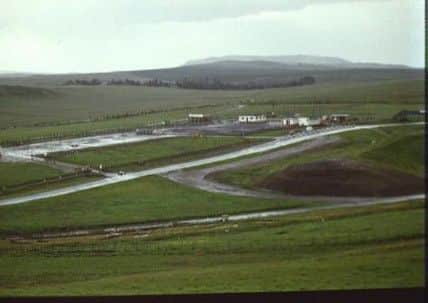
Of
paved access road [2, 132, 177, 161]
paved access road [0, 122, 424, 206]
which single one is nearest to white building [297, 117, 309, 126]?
paved access road [0, 122, 424, 206]

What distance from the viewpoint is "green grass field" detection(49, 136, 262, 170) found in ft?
22.1

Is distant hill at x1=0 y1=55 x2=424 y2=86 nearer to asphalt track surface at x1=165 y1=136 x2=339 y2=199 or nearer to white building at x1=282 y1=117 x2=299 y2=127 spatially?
white building at x1=282 y1=117 x2=299 y2=127

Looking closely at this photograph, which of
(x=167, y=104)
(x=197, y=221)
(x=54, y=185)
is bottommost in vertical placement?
(x=197, y=221)

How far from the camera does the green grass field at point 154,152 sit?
22.1 feet

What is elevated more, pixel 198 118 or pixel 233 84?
pixel 233 84

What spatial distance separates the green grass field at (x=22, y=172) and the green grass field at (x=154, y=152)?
25 centimetres

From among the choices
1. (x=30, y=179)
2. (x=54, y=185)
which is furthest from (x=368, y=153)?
(x=30, y=179)

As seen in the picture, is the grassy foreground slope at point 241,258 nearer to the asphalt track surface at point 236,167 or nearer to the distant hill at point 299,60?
the asphalt track surface at point 236,167

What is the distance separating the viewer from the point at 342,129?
21.5 ft

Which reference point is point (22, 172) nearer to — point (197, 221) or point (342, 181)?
point (197, 221)

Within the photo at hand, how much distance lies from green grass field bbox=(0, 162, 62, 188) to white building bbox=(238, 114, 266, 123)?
2.32 metres

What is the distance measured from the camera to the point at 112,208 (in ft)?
20.4

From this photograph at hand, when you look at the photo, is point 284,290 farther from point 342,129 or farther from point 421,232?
point 342,129

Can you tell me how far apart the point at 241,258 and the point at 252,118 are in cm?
177
